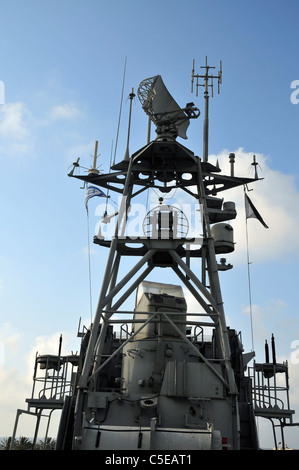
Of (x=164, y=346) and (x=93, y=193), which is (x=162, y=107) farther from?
(x=164, y=346)

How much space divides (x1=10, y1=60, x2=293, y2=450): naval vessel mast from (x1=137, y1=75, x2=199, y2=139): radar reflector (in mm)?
35

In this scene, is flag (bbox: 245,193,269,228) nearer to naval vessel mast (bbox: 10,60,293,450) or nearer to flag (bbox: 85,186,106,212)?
naval vessel mast (bbox: 10,60,293,450)

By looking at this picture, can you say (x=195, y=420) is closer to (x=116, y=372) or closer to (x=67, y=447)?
(x=67, y=447)

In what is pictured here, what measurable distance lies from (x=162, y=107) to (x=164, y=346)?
857 cm

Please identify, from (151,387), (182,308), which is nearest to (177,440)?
(151,387)

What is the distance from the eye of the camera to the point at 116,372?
16469 mm

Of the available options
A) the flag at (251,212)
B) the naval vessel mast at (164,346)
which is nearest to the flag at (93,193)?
the naval vessel mast at (164,346)

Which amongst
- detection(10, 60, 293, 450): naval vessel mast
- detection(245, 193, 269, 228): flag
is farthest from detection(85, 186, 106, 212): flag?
detection(245, 193, 269, 228): flag

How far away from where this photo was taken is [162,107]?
17.3 metres

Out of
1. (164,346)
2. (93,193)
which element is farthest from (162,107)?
(164,346)

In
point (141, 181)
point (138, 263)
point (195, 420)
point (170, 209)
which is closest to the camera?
point (195, 420)

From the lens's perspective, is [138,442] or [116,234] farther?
[116,234]
